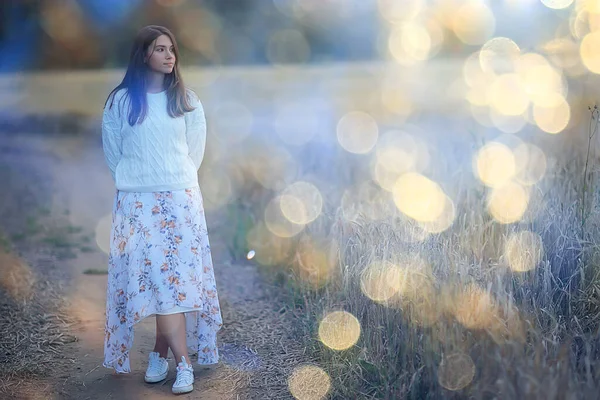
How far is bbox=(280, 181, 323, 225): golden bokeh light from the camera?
498cm

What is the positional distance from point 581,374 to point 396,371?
0.77 metres

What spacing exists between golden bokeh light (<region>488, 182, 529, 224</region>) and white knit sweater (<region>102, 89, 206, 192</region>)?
179 cm

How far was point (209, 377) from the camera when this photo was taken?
344 centimetres

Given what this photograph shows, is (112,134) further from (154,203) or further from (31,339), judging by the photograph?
(31,339)

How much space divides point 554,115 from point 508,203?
108 inches

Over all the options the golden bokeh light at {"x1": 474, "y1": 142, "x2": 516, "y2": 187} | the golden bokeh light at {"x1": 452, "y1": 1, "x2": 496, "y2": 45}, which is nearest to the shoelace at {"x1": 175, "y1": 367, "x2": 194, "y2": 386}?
the golden bokeh light at {"x1": 474, "y1": 142, "x2": 516, "y2": 187}

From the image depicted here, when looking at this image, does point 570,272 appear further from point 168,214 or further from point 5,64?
point 5,64

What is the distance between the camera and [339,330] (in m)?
3.50

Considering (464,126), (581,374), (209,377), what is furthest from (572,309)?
(464,126)

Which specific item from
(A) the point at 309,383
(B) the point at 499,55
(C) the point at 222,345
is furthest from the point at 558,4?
(A) the point at 309,383

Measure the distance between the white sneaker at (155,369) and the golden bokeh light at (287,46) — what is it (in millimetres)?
4983

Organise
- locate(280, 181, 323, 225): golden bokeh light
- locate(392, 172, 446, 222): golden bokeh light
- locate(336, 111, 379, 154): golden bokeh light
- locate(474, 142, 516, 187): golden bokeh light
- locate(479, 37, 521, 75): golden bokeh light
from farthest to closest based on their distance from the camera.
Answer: locate(479, 37, 521, 75): golden bokeh light → locate(336, 111, 379, 154): golden bokeh light → locate(280, 181, 323, 225): golden bokeh light → locate(474, 142, 516, 187): golden bokeh light → locate(392, 172, 446, 222): golden bokeh light

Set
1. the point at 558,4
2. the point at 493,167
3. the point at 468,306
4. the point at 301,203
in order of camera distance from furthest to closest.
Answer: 1. the point at 558,4
2. the point at 301,203
3. the point at 493,167
4. the point at 468,306

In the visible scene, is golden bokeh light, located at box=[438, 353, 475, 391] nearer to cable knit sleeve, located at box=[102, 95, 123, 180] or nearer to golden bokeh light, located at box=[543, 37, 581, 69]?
cable knit sleeve, located at box=[102, 95, 123, 180]
